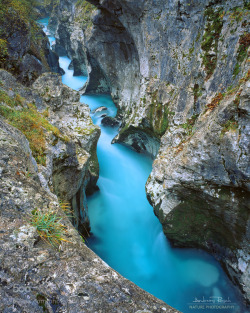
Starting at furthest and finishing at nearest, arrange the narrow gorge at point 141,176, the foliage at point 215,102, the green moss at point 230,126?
the foliage at point 215,102, the green moss at point 230,126, the narrow gorge at point 141,176

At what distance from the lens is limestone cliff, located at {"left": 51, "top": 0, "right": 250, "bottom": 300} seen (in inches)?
294

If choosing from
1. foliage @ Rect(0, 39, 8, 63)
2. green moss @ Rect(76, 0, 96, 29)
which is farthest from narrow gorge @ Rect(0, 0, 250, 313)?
green moss @ Rect(76, 0, 96, 29)

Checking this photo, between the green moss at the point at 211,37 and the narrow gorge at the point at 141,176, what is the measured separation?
0.19ft

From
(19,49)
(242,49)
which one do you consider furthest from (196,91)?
(19,49)

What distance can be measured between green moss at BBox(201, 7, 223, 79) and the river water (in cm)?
876

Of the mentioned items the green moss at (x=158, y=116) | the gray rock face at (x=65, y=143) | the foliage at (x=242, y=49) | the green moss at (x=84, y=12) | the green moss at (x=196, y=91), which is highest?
the green moss at (x=84, y=12)

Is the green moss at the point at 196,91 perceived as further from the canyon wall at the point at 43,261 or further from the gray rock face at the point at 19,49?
the gray rock face at the point at 19,49

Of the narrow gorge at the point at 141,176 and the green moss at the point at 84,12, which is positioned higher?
the green moss at the point at 84,12

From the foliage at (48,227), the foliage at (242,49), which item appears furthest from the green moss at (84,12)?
the foliage at (48,227)

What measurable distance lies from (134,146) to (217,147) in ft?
37.8

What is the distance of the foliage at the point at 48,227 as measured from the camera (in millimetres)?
2982

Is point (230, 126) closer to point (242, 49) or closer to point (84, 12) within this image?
point (242, 49)

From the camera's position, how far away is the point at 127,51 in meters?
19.6

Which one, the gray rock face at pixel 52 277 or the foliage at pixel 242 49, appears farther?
the foliage at pixel 242 49
